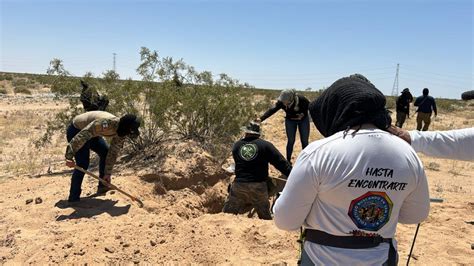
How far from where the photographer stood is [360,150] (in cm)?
173

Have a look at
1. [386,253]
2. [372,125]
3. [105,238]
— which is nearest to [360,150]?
[372,125]

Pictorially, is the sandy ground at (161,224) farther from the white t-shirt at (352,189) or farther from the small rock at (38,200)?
the white t-shirt at (352,189)

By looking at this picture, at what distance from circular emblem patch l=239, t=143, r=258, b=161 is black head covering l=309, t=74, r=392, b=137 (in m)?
3.18

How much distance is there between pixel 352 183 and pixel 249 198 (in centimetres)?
366

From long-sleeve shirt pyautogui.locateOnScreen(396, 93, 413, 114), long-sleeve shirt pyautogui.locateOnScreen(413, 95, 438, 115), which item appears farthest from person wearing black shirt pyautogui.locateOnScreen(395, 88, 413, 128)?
long-sleeve shirt pyautogui.locateOnScreen(413, 95, 438, 115)

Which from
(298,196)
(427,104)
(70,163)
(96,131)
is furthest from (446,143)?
(427,104)

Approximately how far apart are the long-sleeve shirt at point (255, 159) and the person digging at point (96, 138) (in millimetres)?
1492

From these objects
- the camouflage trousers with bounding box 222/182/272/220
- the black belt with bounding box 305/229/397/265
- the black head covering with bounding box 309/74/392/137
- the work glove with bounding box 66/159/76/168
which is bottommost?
the camouflage trousers with bounding box 222/182/272/220

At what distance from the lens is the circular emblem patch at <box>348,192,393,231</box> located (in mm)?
1779

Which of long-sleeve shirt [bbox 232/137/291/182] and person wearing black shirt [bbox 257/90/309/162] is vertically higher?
person wearing black shirt [bbox 257/90/309/162]

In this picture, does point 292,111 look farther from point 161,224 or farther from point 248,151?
point 161,224

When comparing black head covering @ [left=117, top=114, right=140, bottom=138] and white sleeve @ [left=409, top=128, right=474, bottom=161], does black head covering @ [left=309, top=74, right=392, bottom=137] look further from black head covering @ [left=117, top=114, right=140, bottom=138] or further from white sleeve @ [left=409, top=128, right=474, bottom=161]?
black head covering @ [left=117, top=114, right=140, bottom=138]

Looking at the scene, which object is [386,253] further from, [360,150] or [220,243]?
[220,243]

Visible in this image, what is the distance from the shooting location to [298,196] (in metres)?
1.81
